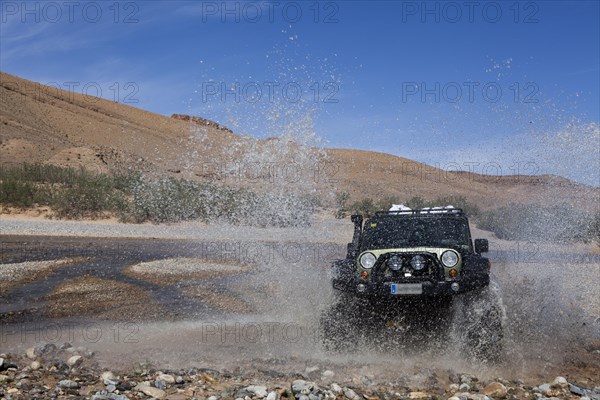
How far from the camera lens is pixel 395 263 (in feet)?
24.1

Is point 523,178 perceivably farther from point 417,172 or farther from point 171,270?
point 171,270

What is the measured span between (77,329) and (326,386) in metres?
4.14

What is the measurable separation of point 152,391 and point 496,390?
322cm

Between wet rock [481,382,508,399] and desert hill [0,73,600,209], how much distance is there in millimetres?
26230

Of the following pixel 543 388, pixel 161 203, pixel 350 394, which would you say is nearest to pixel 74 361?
pixel 350 394

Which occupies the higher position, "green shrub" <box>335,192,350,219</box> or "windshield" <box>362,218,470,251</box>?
"green shrub" <box>335,192,350,219</box>

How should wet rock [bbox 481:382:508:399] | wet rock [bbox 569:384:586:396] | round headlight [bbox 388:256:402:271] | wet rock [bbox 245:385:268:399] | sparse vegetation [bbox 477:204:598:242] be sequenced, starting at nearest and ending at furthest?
1. wet rock [bbox 245:385:268:399]
2. wet rock [bbox 481:382:508:399]
3. wet rock [bbox 569:384:586:396]
4. round headlight [bbox 388:256:402:271]
5. sparse vegetation [bbox 477:204:598:242]

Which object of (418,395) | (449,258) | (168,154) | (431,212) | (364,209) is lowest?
(418,395)

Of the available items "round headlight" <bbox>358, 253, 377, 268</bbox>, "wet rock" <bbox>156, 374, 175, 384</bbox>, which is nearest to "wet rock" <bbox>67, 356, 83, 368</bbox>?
"wet rock" <bbox>156, 374, 175, 384</bbox>

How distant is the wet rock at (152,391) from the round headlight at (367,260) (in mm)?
2789

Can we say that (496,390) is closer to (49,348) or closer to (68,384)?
(68,384)

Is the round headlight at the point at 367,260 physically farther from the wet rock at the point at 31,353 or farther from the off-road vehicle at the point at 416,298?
the wet rock at the point at 31,353

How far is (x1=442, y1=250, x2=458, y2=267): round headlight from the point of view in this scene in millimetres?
7328

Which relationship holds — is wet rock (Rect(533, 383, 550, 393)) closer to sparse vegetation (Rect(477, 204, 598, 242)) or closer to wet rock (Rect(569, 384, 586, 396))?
wet rock (Rect(569, 384, 586, 396))
